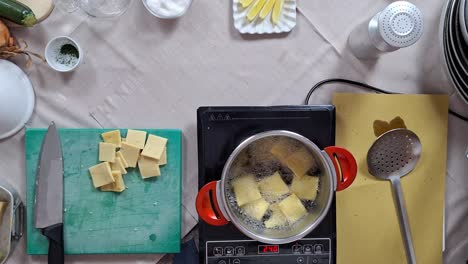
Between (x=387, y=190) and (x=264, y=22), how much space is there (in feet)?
1.02

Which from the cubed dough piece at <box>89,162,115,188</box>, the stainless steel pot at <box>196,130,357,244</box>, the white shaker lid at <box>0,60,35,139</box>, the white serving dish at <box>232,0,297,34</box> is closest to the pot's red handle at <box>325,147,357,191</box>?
the stainless steel pot at <box>196,130,357,244</box>

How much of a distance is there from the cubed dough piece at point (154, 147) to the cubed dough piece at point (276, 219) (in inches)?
7.2

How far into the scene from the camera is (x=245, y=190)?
68 centimetres

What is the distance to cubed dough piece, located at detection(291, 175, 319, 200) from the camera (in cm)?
69

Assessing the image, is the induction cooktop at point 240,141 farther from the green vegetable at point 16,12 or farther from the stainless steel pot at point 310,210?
the green vegetable at point 16,12

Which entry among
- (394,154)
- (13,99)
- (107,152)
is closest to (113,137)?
(107,152)

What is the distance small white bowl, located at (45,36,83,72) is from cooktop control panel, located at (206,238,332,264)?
12.7 inches

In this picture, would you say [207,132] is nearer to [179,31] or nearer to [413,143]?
[179,31]

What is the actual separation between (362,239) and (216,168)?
254 millimetres

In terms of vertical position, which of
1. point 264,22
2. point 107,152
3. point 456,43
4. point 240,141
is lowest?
point 107,152

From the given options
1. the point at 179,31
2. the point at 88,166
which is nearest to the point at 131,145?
the point at 88,166

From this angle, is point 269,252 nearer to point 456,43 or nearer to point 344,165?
point 344,165

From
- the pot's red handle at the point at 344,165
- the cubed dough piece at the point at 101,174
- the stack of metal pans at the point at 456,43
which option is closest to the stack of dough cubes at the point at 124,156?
the cubed dough piece at the point at 101,174

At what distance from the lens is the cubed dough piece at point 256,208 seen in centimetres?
68
